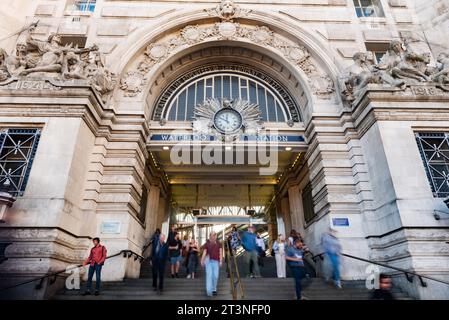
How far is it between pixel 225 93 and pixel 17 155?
9.10 meters

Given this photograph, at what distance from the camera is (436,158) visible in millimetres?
10219

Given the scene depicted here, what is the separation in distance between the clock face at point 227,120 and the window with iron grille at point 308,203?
14.5 ft

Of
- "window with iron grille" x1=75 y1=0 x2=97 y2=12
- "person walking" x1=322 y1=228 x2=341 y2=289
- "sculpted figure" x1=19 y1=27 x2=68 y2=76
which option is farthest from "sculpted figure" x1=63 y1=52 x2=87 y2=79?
"person walking" x1=322 y1=228 x2=341 y2=289

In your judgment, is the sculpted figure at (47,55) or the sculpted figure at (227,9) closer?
the sculpted figure at (47,55)

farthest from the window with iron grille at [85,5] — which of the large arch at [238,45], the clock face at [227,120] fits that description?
the clock face at [227,120]

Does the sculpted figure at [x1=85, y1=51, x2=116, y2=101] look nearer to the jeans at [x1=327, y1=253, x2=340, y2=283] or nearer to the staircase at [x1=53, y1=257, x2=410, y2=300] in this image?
the staircase at [x1=53, y1=257, x2=410, y2=300]

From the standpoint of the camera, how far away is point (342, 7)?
50.5 feet

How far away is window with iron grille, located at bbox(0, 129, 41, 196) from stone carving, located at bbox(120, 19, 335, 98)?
434cm

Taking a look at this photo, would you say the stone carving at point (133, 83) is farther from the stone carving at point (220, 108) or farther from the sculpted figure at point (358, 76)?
the sculpted figure at point (358, 76)

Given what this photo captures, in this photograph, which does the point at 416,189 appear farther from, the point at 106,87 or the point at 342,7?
the point at 106,87

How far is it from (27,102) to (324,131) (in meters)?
11.3

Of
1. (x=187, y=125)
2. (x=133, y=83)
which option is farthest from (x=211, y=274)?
(x=133, y=83)

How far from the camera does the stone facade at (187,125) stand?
348 inches

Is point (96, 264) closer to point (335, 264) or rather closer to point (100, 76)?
point (335, 264)
